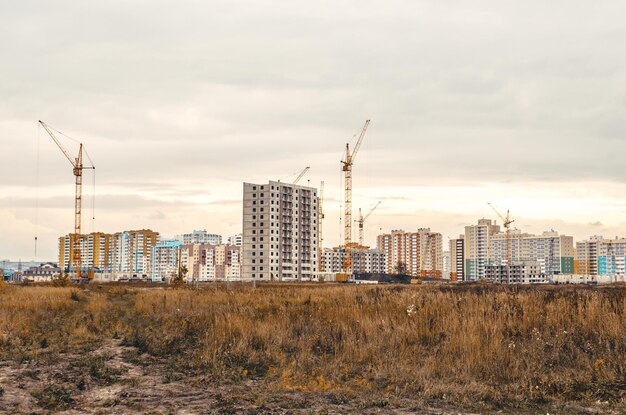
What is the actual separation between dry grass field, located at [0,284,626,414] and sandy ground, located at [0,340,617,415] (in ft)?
0.11

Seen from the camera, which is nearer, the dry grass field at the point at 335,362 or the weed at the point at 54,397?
the weed at the point at 54,397

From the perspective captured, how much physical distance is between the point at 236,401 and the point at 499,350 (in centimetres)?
582

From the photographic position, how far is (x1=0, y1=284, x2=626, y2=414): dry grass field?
10211 mm

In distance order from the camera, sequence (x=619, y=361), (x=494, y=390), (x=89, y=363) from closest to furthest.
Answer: (x=494, y=390)
(x=619, y=361)
(x=89, y=363)

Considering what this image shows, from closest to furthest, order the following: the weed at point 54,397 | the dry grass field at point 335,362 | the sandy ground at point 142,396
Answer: the sandy ground at point 142,396 → the weed at point 54,397 → the dry grass field at point 335,362

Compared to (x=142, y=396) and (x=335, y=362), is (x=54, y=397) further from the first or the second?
(x=335, y=362)

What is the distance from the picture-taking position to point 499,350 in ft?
42.1

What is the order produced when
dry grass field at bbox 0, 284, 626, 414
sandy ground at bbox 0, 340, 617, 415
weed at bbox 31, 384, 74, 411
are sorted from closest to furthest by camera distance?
sandy ground at bbox 0, 340, 617, 415 < weed at bbox 31, 384, 74, 411 < dry grass field at bbox 0, 284, 626, 414

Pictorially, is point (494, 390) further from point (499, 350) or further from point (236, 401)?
point (236, 401)

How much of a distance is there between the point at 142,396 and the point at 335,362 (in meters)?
4.10

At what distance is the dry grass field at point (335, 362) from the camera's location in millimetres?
10211

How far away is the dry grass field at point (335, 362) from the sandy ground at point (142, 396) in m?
0.03

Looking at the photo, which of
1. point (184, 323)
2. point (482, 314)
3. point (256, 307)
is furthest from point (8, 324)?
point (482, 314)

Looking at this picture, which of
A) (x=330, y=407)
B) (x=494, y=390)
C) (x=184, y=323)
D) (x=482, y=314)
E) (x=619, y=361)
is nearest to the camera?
(x=330, y=407)
